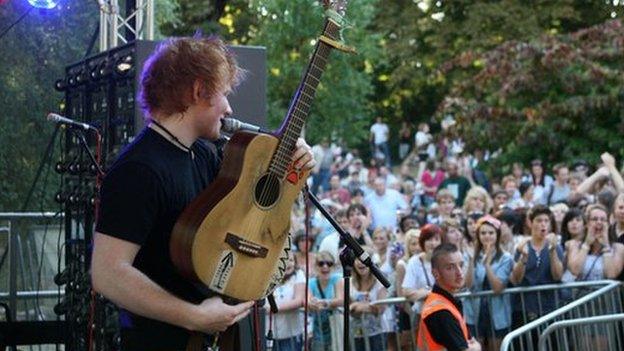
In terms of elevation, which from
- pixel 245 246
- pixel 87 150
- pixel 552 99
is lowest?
pixel 245 246

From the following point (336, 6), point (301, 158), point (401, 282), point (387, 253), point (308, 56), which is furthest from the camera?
→ point (308, 56)

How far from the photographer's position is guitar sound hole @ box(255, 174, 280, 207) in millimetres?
4281

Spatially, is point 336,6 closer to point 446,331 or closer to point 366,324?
point 446,331

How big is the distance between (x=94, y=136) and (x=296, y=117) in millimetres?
4882

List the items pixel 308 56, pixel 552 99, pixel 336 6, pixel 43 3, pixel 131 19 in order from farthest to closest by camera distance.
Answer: pixel 308 56, pixel 552 99, pixel 131 19, pixel 43 3, pixel 336 6

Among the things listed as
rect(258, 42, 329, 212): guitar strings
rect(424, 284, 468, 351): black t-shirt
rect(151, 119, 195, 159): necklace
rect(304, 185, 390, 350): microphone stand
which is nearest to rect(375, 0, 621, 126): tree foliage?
rect(424, 284, 468, 351): black t-shirt

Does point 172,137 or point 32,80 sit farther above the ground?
point 32,80

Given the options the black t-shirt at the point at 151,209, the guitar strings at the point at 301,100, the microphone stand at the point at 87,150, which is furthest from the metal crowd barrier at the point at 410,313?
the black t-shirt at the point at 151,209

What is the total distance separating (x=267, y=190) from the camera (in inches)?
169

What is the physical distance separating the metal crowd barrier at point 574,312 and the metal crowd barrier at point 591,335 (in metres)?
0.02

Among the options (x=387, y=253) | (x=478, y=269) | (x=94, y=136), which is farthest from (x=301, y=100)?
(x=387, y=253)

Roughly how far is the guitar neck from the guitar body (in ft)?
0.09

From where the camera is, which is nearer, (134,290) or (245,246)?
(134,290)

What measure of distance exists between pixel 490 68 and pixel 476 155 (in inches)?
60.1
